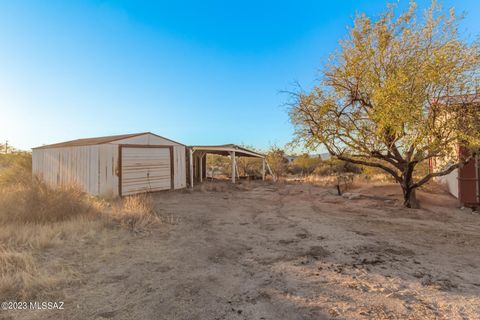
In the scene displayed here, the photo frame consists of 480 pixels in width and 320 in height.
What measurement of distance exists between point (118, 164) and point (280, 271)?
9.02m

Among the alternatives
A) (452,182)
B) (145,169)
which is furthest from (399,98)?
(145,169)

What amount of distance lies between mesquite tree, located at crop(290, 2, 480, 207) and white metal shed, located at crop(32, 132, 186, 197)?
723 cm

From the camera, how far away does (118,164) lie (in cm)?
976

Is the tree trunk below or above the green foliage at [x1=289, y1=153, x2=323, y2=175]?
below

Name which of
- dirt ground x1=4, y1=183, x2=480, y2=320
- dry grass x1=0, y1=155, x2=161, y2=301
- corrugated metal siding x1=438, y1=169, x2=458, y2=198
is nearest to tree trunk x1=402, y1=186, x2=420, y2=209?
dirt ground x1=4, y1=183, x2=480, y2=320

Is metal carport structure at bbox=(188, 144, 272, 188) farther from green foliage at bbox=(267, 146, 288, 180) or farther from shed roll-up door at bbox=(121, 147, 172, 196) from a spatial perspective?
green foliage at bbox=(267, 146, 288, 180)

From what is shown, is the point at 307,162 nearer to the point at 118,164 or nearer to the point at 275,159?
the point at 275,159

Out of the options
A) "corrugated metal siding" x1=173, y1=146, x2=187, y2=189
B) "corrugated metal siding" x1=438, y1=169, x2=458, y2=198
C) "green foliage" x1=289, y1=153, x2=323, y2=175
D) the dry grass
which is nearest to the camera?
the dry grass

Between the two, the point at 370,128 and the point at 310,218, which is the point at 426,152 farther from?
the point at 310,218

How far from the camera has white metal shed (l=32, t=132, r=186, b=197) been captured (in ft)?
30.9

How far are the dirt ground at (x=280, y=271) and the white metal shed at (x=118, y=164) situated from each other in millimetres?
5234

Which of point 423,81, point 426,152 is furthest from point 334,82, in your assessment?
point 426,152

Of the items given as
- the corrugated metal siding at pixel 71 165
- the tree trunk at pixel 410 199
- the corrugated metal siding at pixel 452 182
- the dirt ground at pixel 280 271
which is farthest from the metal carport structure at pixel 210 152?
the corrugated metal siding at pixel 452 182

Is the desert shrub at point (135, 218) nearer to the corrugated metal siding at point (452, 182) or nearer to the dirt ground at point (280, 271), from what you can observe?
the dirt ground at point (280, 271)
